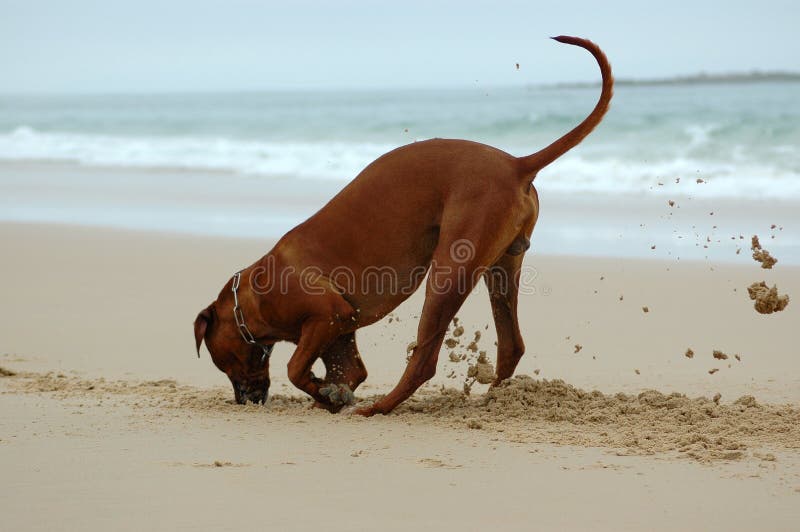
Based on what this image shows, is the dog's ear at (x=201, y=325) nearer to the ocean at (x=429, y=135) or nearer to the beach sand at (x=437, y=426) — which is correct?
the beach sand at (x=437, y=426)

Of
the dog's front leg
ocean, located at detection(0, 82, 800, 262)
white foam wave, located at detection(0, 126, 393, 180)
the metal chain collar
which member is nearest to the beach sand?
the dog's front leg

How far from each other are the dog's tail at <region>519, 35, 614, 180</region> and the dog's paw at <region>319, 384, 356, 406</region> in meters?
1.32

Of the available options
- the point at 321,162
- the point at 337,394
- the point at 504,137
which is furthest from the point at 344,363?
the point at 504,137

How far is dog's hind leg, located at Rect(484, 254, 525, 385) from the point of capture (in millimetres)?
5145

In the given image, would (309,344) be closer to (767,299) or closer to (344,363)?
(344,363)

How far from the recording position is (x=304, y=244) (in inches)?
199

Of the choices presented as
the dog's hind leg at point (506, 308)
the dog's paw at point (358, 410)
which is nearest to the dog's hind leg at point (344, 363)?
the dog's paw at point (358, 410)

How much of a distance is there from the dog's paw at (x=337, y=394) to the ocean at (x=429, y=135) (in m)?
5.01

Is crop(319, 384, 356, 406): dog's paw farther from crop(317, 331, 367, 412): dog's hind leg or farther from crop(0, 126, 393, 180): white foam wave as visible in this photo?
crop(0, 126, 393, 180): white foam wave

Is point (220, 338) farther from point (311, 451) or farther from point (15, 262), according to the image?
point (15, 262)

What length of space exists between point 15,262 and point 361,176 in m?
5.41

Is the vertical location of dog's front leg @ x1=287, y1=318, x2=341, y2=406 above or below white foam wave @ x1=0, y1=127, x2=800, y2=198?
below

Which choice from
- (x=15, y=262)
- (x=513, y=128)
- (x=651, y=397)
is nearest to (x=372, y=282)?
(x=651, y=397)

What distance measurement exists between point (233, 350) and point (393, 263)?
35.7 inches
